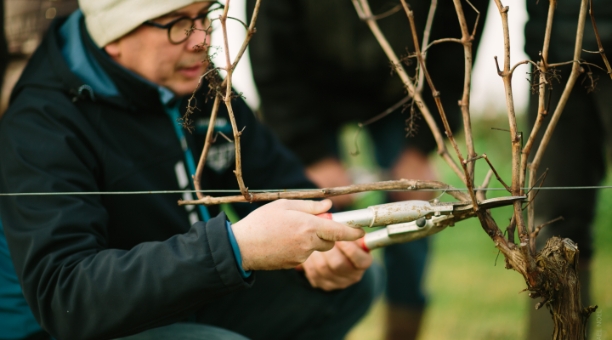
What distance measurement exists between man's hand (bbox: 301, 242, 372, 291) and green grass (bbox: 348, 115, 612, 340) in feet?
2.66

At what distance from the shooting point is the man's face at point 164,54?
1607 millimetres

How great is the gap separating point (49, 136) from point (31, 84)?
7.7 inches

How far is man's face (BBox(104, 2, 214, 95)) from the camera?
1.61 m

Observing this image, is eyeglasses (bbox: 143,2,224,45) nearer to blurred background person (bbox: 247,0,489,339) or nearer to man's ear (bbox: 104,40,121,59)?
man's ear (bbox: 104,40,121,59)

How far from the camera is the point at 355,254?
5.38 ft

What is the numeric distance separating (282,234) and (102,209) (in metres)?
0.49

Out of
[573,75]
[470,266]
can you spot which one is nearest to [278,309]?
[573,75]

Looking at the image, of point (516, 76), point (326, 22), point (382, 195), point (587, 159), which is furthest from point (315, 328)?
point (516, 76)

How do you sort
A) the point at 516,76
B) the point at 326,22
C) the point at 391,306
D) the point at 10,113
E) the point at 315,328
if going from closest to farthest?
the point at 10,113, the point at 315,328, the point at 326,22, the point at 391,306, the point at 516,76

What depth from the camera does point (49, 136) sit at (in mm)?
1445

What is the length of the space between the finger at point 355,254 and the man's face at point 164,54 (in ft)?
1.94

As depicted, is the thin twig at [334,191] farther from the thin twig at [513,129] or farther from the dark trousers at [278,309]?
the dark trousers at [278,309]

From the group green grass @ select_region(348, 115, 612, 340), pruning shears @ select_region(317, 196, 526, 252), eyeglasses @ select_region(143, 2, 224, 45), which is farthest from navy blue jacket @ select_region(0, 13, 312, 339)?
green grass @ select_region(348, 115, 612, 340)

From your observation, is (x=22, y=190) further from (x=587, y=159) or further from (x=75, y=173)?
(x=587, y=159)
